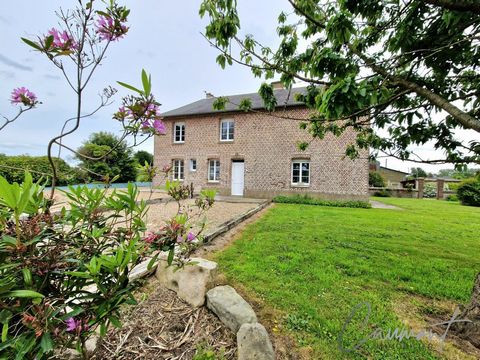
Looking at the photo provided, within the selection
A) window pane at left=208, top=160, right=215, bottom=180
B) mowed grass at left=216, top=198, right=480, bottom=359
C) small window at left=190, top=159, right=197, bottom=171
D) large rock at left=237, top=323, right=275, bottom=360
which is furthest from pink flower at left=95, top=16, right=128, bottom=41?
small window at left=190, top=159, right=197, bottom=171

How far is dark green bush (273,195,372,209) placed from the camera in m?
12.2

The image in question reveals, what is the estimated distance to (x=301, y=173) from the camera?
47.8 feet

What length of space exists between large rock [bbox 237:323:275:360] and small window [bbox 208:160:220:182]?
14.9 m

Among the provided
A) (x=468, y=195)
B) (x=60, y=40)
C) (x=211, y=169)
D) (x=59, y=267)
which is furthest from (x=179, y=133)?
(x=468, y=195)

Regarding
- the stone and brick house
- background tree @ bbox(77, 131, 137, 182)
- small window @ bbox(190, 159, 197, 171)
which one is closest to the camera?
background tree @ bbox(77, 131, 137, 182)

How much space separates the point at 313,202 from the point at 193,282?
454 inches

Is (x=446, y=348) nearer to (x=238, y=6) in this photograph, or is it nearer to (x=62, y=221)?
(x=62, y=221)

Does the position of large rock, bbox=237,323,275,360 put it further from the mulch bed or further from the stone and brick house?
the stone and brick house

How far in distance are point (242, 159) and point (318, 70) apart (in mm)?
13391

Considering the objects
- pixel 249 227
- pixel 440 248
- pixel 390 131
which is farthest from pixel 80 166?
pixel 440 248

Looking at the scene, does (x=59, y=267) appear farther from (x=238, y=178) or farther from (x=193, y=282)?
(x=238, y=178)

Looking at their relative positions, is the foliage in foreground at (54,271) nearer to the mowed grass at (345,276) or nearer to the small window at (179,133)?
the mowed grass at (345,276)

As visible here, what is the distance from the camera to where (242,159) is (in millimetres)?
15859

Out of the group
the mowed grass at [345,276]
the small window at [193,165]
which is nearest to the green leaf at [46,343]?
the mowed grass at [345,276]
